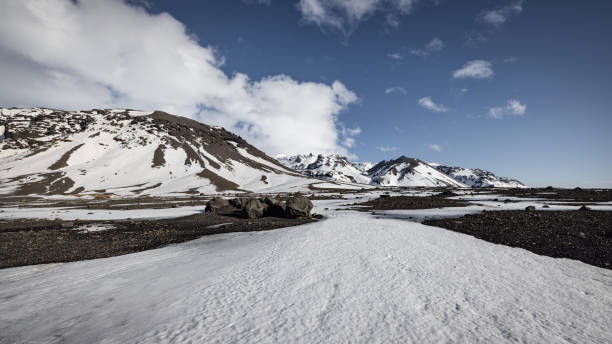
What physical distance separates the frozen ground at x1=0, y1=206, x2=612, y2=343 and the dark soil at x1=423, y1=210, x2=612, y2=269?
183 cm

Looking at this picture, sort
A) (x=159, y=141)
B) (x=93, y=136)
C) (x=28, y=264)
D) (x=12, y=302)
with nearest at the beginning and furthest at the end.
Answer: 1. (x=12, y=302)
2. (x=28, y=264)
3. (x=93, y=136)
4. (x=159, y=141)

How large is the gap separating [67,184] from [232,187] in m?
72.7

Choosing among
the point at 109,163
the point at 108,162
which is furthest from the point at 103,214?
the point at 108,162

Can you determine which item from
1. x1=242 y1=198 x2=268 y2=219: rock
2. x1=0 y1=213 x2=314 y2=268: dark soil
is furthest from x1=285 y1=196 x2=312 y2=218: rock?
x1=0 y1=213 x2=314 y2=268: dark soil

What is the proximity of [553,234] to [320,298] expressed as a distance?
17.6 m

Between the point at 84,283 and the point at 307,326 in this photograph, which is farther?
the point at 84,283

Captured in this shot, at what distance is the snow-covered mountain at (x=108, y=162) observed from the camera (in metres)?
116

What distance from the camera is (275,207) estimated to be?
114ft

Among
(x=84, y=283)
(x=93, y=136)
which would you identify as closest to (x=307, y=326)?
(x=84, y=283)

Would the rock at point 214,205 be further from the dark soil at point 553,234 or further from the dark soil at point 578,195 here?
the dark soil at point 578,195

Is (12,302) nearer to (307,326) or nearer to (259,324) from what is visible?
(259,324)

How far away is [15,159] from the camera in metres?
138

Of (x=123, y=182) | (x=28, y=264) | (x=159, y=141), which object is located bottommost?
(x=28, y=264)

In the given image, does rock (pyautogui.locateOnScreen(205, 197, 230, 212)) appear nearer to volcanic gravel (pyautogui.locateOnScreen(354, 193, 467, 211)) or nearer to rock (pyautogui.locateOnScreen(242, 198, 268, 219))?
rock (pyautogui.locateOnScreen(242, 198, 268, 219))
